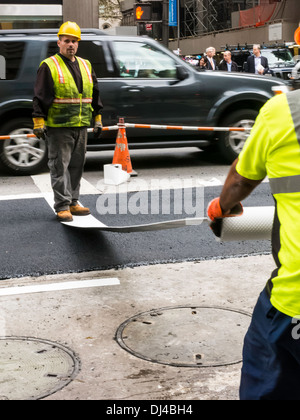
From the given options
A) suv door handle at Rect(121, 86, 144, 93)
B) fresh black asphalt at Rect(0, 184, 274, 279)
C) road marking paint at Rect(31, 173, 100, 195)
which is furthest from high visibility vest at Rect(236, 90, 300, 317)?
suv door handle at Rect(121, 86, 144, 93)

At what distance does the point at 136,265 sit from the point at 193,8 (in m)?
57.1

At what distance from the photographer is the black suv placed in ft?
31.2

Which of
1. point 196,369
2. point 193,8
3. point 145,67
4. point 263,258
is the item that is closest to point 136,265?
point 263,258

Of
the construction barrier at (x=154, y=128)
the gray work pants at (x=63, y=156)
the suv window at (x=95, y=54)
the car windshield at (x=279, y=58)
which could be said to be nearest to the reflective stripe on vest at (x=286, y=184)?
the gray work pants at (x=63, y=156)

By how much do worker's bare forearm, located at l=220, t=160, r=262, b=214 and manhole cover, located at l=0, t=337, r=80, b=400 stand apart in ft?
5.14

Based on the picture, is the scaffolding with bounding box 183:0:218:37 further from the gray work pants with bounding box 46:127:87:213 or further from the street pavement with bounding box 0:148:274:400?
the street pavement with bounding box 0:148:274:400

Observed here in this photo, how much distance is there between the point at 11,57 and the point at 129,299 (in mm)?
5960

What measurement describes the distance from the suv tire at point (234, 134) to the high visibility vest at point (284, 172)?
8129 millimetres

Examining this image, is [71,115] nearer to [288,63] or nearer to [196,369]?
[196,369]

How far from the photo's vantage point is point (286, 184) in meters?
2.14

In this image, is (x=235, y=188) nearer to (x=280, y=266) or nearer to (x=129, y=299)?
(x=280, y=266)

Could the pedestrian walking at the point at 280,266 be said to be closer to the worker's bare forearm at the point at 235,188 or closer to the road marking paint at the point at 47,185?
the worker's bare forearm at the point at 235,188

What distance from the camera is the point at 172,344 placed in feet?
13.0
